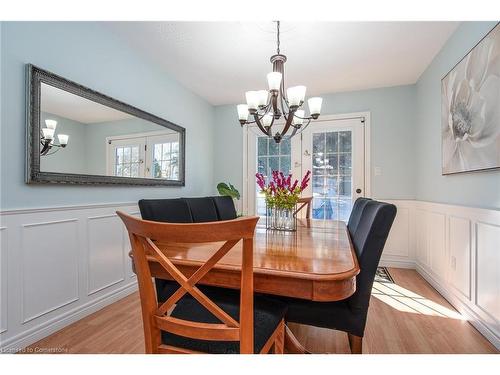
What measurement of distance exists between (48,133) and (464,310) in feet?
11.1

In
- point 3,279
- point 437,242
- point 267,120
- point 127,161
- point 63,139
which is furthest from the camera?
point 437,242

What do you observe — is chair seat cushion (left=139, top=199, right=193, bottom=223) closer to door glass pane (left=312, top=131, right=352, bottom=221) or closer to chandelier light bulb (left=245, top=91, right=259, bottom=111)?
chandelier light bulb (left=245, top=91, right=259, bottom=111)

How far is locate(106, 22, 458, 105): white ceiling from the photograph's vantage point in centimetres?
203

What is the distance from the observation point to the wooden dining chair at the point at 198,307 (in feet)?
2.34

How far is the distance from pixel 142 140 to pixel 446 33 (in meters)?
2.98

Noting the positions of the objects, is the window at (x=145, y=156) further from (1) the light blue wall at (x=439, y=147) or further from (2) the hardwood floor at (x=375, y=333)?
(1) the light blue wall at (x=439, y=147)

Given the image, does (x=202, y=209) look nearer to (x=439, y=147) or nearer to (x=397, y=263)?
(x=439, y=147)

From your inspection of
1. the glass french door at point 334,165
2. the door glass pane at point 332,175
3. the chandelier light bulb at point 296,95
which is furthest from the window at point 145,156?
the door glass pane at point 332,175

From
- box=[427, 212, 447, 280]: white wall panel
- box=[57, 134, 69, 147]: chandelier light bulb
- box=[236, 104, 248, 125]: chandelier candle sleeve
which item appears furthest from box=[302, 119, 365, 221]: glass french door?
box=[57, 134, 69, 147]: chandelier light bulb

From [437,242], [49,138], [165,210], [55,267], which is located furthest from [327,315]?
[49,138]

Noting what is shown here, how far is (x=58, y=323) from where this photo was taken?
174cm

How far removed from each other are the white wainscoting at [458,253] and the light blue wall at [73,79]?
2.85 m

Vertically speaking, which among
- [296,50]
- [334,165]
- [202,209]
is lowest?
[202,209]
